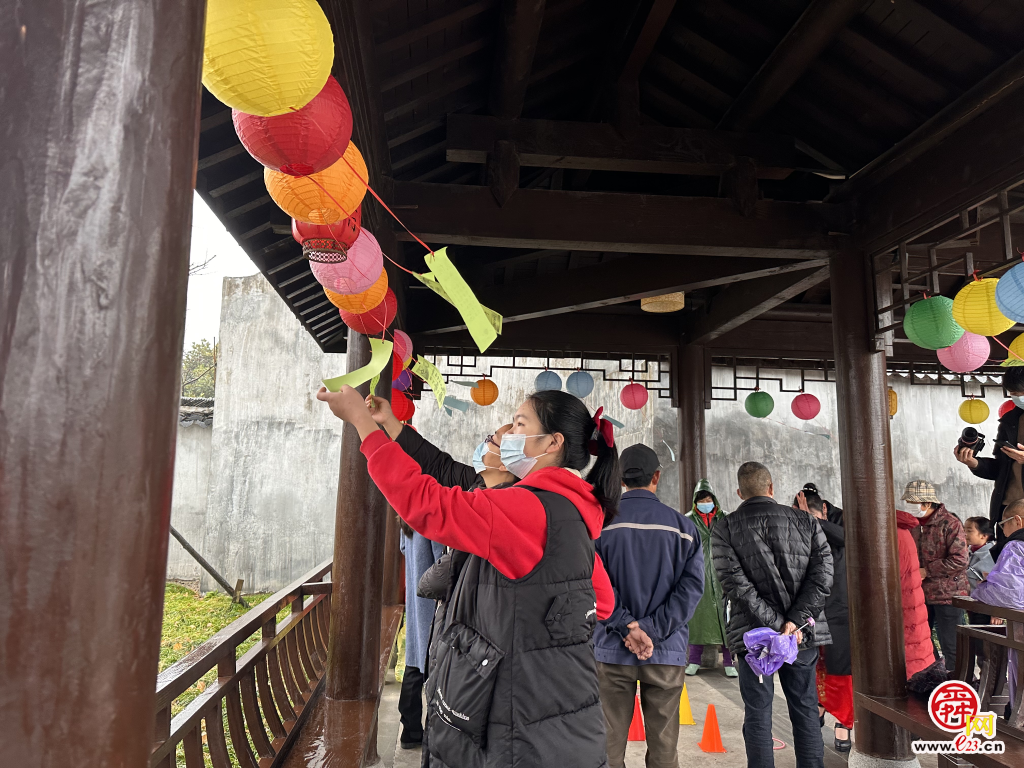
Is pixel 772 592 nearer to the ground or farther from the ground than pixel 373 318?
nearer to the ground

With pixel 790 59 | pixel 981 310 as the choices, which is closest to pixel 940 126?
pixel 790 59

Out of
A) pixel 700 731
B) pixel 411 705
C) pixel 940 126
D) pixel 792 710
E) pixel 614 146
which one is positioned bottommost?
pixel 700 731

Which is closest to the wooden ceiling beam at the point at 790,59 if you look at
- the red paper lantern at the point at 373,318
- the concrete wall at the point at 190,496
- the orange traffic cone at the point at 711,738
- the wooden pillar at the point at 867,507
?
the wooden pillar at the point at 867,507

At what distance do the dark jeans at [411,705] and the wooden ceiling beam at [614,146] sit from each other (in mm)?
3455

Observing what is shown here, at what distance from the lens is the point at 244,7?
1.49 metres

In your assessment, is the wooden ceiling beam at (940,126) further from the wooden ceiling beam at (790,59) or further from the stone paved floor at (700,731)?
the stone paved floor at (700,731)

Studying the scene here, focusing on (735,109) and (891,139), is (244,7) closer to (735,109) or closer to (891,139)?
(735,109)

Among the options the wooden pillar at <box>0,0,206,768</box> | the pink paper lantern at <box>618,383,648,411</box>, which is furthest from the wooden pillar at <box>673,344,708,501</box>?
the wooden pillar at <box>0,0,206,768</box>

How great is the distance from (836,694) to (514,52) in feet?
15.7

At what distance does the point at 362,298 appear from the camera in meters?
3.16

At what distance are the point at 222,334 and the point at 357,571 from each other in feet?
36.6

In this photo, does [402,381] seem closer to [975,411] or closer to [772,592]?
[772,592]

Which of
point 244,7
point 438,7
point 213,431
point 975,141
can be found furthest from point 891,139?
point 213,431

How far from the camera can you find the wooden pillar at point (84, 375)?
657 mm
